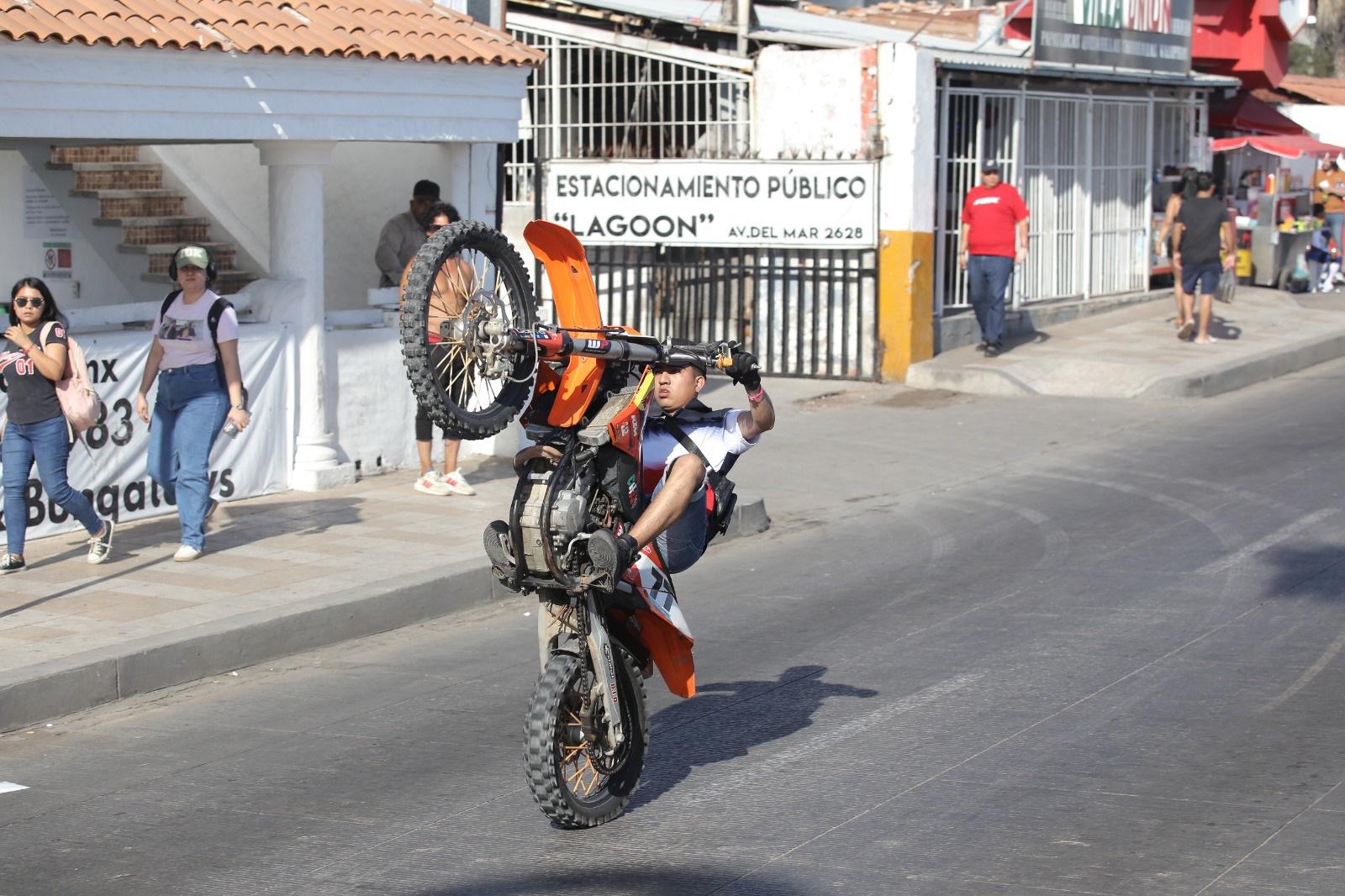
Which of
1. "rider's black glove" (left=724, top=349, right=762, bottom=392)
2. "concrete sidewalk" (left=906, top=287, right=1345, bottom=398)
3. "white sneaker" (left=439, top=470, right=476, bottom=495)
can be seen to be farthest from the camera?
"concrete sidewalk" (left=906, top=287, right=1345, bottom=398)

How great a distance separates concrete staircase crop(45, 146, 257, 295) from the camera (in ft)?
45.5

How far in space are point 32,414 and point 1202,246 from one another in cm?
1227

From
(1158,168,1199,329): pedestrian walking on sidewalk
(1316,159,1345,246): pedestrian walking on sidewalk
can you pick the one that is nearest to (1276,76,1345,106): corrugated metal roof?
(1316,159,1345,246): pedestrian walking on sidewalk

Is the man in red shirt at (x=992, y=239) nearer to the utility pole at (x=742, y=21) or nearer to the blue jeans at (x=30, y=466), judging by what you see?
the utility pole at (x=742, y=21)

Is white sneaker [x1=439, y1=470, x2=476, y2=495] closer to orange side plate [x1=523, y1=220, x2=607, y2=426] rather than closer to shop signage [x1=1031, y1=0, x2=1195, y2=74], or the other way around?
orange side plate [x1=523, y1=220, x2=607, y2=426]

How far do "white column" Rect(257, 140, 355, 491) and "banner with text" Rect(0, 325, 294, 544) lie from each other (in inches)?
4.4

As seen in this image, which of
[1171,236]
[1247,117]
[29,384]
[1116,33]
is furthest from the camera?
[1247,117]

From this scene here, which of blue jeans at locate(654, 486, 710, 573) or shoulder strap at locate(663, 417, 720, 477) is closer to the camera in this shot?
shoulder strap at locate(663, 417, 720, 477)

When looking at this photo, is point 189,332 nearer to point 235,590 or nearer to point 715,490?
point 235,590

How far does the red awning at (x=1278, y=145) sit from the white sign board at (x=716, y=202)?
30.0ft

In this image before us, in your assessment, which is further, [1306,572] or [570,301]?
[1306,572]

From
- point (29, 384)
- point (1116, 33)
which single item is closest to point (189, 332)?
point (29, 384)

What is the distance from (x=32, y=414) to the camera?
9.16 metres

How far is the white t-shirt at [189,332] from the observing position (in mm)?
9539
